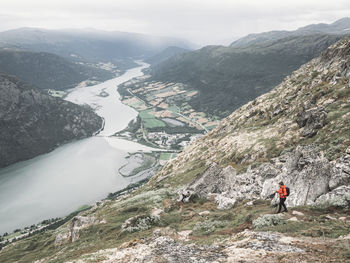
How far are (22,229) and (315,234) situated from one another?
153141 mm

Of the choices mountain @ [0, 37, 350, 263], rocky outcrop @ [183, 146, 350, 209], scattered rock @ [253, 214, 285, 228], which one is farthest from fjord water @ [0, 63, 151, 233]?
scattered rock @ [253, 214, 285, 228]

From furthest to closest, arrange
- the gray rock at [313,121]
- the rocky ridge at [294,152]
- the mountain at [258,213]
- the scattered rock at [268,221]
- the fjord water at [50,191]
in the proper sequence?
the fjord water at [50,191] → the gray rock at [313,121] → the rocky ridge at [294,152] → the scattered rock at [268,221] → the mountain at [258,213]

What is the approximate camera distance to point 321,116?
40.7 metres

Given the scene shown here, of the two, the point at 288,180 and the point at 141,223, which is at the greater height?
the point at 288,180

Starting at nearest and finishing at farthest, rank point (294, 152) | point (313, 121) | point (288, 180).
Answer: point (288, 180), point (294, 152), point (313, 121)

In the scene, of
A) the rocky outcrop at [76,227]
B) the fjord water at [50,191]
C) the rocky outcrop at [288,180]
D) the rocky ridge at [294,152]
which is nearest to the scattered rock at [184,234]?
the rocky outcrop at [288,180]

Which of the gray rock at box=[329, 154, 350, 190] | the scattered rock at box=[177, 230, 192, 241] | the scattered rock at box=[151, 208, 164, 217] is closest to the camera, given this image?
the scattered rock at box=[177, 230, 192, 241]

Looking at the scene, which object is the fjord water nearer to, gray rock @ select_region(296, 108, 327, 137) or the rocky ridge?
the rocky ridge

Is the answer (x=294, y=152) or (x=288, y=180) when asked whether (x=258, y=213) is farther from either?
(x=294, y=152)

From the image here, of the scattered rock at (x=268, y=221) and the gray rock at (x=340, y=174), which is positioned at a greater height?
the gray rock at (x=340, y=174)

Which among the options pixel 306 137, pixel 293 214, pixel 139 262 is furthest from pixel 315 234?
pixel 306 137

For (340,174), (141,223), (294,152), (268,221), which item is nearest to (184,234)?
(141,223)

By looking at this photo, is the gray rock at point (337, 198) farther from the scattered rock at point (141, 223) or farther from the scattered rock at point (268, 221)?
the scattered rock at point (141, 223)

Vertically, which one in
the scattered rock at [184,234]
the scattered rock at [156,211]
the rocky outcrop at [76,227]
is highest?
the scattered rock at [184,234]
